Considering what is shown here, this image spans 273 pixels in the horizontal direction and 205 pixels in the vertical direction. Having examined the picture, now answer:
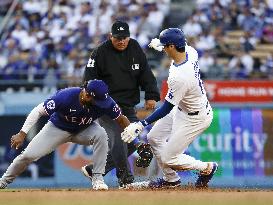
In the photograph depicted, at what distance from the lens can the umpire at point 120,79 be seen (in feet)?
37.8

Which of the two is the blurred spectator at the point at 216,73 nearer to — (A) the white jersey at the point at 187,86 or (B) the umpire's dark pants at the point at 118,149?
(B) the umpire's dark pants at the point at 118,149

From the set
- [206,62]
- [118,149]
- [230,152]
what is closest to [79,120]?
[118,149]

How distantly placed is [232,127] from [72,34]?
528 cm

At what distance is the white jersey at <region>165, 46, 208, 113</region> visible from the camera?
10281 mm

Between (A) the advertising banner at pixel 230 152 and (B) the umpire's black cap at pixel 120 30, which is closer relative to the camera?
(B) the umpire's black cap at pixel 120 30

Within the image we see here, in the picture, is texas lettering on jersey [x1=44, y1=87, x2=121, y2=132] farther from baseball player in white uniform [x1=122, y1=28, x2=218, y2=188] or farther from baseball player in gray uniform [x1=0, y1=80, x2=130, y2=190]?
baseball player in white uniform [x1=122, y1=28, x2=218, y2=188]

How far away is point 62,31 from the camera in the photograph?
68.1 feet

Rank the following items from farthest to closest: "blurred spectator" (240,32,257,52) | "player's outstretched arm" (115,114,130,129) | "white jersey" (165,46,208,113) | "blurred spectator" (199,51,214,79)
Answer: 1. "blurred spectator" (240,32,257,52)
2. "blurred spectator" (199,51,214,79)
3. "player's outstretched arm" (115,114,130,129)
4. "white jersey" (165,46,208,113)

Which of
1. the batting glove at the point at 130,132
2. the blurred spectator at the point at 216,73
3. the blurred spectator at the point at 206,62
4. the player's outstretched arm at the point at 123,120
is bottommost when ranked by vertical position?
the batting glove at the point at 130,132

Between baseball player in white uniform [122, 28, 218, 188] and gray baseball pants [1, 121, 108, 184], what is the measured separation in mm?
642

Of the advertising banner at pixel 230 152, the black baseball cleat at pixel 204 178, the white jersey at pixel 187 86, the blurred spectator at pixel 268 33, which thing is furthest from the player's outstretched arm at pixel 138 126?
the blurred spectator at pixel 268 33

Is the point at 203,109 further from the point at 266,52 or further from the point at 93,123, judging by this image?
the point at 266,52

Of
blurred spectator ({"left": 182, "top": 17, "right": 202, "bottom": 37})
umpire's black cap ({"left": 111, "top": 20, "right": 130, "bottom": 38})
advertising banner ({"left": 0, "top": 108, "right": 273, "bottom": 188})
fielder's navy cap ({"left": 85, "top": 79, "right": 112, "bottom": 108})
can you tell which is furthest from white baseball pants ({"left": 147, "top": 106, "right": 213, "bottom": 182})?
blurred spectator ({"left": 182, "top": 17, "right": 202, "bottom": 37})

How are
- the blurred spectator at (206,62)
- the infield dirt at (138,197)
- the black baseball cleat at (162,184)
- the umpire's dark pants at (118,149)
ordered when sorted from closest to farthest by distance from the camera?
1. the infield dirt at (138,197)
2. the black baseball cleat at (162,184)
3. the umpire's dark pants at (118,149)
4. the blurred spectator at (206,62)
